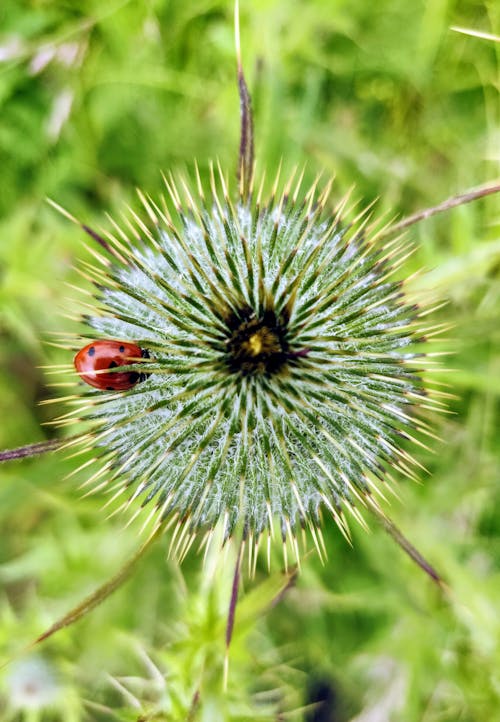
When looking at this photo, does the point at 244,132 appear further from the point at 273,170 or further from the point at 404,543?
the point at 404,543

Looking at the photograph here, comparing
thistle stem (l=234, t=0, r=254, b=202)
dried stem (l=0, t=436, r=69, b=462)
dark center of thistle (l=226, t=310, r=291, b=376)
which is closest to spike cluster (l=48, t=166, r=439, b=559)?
dark center of thistle (l=226, t=310, r=291, b=376)

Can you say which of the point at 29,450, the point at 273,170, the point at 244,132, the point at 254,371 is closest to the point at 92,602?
the point at 29,450

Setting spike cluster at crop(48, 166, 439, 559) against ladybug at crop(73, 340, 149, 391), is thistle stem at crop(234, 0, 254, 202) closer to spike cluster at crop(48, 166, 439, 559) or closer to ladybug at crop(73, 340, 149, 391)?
spike cluster at crop(48, 166, 439, 559)

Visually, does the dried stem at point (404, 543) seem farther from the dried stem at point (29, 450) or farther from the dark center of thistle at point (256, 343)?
the dried stem at point (29, 450)

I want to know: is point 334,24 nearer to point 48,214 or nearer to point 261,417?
point 48,214

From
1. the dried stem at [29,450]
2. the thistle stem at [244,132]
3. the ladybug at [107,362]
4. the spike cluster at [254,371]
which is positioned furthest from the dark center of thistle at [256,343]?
the dried stem at [29,450]
